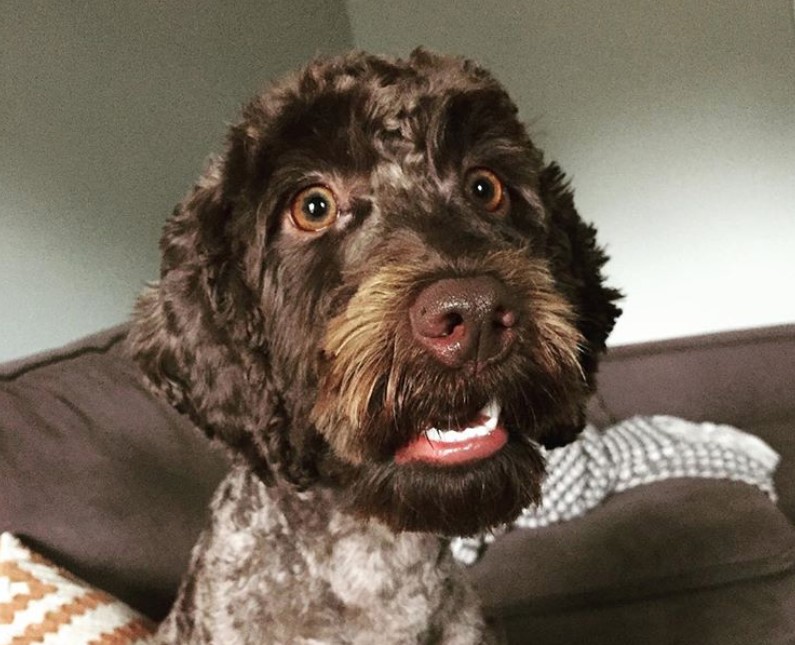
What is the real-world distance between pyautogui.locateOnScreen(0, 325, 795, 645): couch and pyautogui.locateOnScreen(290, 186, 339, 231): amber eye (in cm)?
40

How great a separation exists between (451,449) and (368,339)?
0.53 ft

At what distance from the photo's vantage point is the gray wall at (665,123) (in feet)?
10.8

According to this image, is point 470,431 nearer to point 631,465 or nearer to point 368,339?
point 368,339

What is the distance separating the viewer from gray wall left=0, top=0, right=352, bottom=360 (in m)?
2.00

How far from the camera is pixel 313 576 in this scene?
1.11m

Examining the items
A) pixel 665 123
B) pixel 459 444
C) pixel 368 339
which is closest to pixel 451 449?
pixel 459 444

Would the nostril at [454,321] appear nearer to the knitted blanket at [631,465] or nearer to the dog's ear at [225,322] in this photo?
the dog's ear at [225,322]

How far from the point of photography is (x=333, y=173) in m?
1.06

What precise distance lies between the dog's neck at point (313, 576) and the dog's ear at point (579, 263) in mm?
401

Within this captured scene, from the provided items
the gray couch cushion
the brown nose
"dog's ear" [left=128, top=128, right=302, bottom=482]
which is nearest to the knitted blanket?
the gray couch cushion

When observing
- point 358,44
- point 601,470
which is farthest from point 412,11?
point 601,470

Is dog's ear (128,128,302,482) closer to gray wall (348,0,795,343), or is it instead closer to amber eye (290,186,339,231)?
amber eye (290,186,339,231)

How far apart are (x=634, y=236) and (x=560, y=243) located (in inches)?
105

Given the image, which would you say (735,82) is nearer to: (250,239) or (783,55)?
(783,55)
